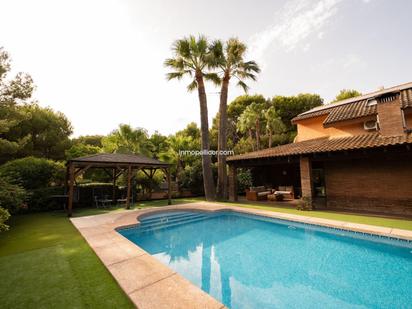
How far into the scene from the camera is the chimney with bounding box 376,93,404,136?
9227 mm

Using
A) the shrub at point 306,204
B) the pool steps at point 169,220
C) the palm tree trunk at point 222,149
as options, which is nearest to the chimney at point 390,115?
the shrub at point 306,204

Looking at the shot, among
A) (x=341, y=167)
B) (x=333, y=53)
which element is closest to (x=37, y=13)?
(x=333, y=53)

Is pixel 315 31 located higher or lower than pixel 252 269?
higher

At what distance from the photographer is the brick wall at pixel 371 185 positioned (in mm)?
9414

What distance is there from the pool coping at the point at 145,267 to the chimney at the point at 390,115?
5218 mm

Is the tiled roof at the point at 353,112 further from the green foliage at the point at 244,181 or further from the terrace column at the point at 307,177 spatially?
the green foliage at the point at 244,181

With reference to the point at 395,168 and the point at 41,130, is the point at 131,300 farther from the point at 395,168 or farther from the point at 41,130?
the point at 41,130

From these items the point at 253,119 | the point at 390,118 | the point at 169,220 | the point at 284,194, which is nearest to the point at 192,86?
the point at 169,220

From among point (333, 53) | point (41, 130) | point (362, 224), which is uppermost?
point (333, 53)

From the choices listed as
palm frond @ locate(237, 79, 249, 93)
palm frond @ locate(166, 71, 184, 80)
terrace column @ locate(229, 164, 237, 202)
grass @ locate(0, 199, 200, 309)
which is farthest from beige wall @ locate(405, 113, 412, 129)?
palm frond @ locate(166, 71, 184, 80)

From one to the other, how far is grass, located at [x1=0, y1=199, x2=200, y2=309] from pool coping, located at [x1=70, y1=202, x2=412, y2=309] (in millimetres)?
178

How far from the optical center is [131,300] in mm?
2980

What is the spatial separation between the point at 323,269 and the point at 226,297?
2.77 meters

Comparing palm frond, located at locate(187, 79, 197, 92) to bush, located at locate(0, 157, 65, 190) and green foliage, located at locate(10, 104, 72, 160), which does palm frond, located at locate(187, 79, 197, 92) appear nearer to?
bush, located at locate(0, 157, 65, 190)
